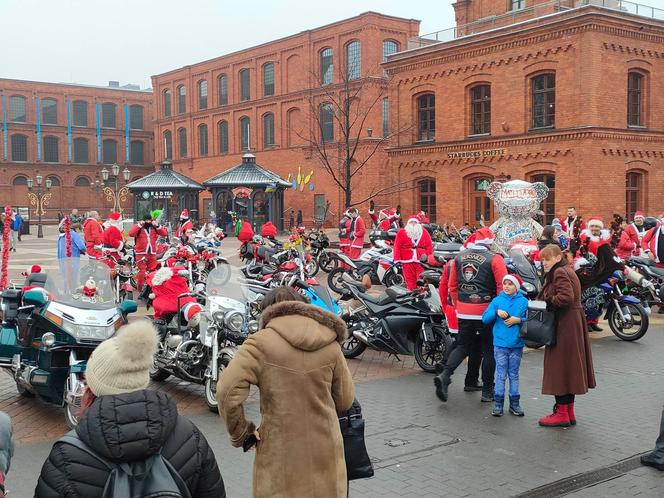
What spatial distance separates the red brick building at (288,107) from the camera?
143 ft

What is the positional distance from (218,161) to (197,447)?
55355 millimetres

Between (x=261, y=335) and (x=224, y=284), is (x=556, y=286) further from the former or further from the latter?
(x=261, y=335)

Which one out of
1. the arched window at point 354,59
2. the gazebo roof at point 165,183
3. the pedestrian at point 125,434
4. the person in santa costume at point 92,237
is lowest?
the pedestrian at point 125,434

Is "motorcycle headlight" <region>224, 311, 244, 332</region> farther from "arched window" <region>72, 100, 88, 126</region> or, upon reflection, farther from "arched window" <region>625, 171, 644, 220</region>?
"arched window" <region>72, 100, 88, 126</region>

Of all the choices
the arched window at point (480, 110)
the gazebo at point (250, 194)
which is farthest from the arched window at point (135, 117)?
the arched window at point (480, 110)

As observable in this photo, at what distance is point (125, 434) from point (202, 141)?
192ft

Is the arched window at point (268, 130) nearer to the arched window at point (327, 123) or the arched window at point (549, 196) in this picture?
the arched window at point (327, 123)

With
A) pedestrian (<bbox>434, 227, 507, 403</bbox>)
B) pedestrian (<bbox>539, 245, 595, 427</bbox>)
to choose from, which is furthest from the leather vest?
pedestrian (<bbox>539, 245, 595, 427</bbox>)

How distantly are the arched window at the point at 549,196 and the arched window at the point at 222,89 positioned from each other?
33.4 meters

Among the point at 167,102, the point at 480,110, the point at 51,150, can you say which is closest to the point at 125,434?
the point at 480,110

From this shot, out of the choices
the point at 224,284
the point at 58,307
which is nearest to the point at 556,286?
the point at 224,284

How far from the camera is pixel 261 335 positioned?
11.9 ft

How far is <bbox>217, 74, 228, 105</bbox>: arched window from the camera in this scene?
56.7 meters

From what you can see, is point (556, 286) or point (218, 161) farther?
point (218, 161)
